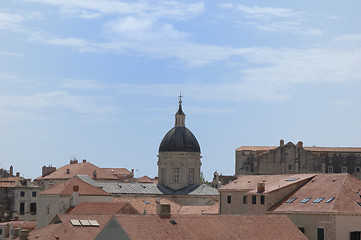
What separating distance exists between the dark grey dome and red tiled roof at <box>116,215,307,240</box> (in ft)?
172

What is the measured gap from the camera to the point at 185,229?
50844 millimetres

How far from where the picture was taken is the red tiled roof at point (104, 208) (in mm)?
70438

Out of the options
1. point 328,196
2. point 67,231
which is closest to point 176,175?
point 328,196

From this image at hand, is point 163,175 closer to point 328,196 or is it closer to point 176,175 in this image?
point 176,175

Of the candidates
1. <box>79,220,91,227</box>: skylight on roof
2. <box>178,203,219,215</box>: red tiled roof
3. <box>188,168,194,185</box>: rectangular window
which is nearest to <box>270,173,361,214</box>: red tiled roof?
<box>79,220,91,227</box>: skylight on roof

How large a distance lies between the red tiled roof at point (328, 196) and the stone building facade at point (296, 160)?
40.8 metres

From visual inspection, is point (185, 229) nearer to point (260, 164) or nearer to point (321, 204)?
point (321, 204)

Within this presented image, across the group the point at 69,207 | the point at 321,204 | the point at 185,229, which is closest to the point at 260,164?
the point at 69,207

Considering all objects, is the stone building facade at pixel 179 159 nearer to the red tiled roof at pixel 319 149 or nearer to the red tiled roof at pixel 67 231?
the red tiled roof at pixel 319 149

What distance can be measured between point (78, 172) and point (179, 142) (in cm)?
2618

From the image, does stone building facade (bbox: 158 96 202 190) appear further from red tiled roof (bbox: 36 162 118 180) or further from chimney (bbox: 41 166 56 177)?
chimney (bbox: 41 166 56 177)

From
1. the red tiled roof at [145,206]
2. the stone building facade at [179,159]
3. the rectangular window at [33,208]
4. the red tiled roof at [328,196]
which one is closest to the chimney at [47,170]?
the rectangular window at [33,208]

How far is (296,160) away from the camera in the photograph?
357ft

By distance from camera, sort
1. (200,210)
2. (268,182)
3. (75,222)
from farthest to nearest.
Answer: (200,210)
(268,182)
(75,222)
